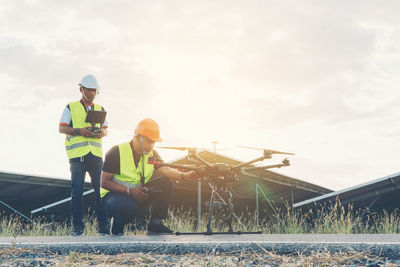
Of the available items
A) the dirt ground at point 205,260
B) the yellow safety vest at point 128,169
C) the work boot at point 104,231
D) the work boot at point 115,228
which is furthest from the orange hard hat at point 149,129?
the dirt ground at point 205,260

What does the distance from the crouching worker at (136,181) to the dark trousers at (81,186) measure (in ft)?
0.92

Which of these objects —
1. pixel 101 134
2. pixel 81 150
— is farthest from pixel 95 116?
pixel 81 150

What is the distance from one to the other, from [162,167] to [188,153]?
120 centimetres

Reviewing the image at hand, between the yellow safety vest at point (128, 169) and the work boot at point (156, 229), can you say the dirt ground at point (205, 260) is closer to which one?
the yellow safety vest at point (128, 169)

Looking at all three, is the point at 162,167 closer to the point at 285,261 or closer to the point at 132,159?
the point at 132,159

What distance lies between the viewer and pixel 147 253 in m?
4.65

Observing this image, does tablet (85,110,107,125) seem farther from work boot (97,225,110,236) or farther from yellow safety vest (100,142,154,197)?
work boot (97,225,110,236)

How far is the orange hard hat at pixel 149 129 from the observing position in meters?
6.29

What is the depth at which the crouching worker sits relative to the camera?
619cm

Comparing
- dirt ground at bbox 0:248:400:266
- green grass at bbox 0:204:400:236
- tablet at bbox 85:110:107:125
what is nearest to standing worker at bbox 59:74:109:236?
tablet at bbox 85:110:107:125

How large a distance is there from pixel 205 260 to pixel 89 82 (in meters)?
3.87

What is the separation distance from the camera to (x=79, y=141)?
21.9 ft

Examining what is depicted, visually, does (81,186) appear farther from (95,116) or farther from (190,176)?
(190,176)

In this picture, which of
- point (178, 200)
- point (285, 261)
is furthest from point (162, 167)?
point (178, 200)
